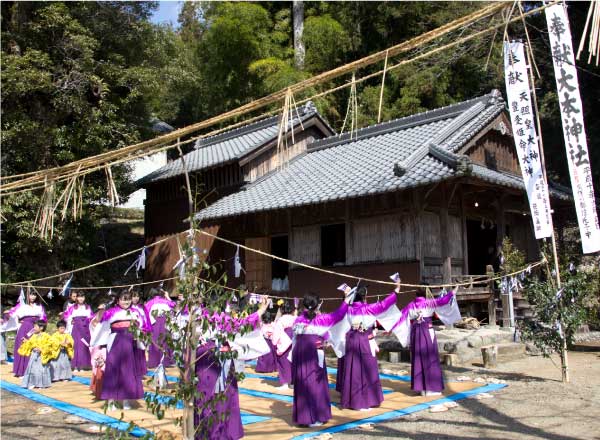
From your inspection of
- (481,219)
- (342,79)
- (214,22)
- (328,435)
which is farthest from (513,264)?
(214,22)

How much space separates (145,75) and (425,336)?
12667 mm

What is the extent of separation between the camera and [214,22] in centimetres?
2389

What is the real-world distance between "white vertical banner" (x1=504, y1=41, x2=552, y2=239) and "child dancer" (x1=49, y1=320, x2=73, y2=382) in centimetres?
853

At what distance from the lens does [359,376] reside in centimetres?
760

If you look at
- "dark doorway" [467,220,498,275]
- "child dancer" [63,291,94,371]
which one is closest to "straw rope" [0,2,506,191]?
"child dancer" [63,291,94,371]

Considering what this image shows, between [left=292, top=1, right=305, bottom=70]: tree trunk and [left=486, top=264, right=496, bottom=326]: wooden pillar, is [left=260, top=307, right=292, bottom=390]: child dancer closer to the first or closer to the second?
[left=486, top=264, right=496, bottom=326]: wooden pillar

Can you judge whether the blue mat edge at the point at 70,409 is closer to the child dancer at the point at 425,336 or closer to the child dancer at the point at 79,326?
the child dancer at the point at 79,326

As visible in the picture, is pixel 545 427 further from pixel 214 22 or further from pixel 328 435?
pixel 214 22

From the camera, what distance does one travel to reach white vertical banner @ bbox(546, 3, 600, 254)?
7566 millimetres

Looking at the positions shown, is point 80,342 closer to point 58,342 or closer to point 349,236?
point 58,342

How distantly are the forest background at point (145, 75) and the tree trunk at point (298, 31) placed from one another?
0.45ft

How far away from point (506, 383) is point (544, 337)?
982 millimetres

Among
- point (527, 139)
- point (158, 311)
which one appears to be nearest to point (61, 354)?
point (158, 311)

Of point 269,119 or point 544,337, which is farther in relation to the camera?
point 269,119
